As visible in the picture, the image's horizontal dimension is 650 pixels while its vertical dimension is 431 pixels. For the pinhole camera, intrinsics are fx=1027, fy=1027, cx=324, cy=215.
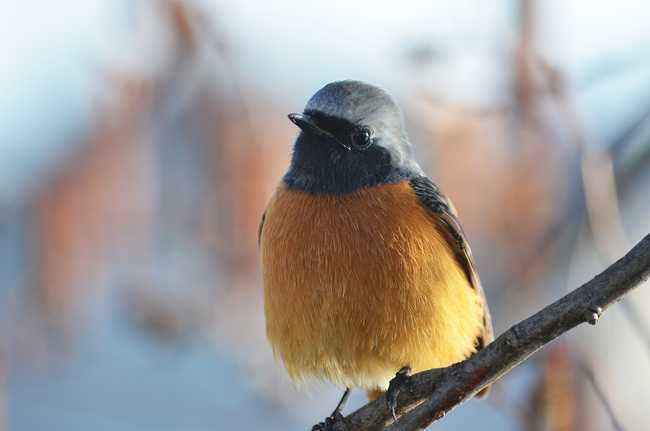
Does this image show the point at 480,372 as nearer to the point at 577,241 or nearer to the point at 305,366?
the point at 305,366

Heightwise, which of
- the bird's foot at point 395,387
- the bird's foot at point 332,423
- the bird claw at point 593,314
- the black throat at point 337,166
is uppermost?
the black throat at point 337,166

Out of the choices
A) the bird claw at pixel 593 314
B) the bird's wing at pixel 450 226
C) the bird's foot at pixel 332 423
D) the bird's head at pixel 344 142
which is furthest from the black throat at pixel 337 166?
the bird claw at pixel 593 314

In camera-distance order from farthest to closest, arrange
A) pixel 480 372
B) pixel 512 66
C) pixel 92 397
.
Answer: pixel 92 397 < pixel 512 66 < pixel 480 372

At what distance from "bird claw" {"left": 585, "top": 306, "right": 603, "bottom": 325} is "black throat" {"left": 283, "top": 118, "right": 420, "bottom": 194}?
6.59 feet

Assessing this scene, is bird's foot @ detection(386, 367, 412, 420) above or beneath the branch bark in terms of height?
above

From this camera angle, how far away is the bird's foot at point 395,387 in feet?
15.1

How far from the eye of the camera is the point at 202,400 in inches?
364

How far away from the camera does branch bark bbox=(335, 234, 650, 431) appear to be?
3641mm

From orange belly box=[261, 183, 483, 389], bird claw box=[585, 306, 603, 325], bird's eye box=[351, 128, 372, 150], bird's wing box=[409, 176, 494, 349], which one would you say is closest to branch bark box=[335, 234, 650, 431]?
bird claw box=[585, 306, 603, 325]

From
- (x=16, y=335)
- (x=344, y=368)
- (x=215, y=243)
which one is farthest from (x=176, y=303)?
(x=344, y=368)

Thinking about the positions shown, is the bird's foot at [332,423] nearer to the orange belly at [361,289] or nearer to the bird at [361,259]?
the bird at [361,259]

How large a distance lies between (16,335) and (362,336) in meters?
3.69

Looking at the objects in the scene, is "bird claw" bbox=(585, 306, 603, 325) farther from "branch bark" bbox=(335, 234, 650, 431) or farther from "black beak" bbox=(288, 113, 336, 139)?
"black beak" bbox=(288, 113, 336, 139)

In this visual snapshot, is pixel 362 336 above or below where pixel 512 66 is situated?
below
